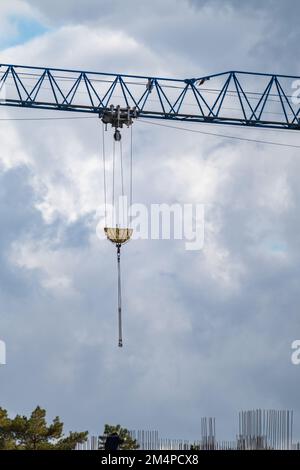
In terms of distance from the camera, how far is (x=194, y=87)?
101000 mm

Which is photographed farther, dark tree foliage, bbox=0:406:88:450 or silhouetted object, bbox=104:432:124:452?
dark tree foliage, bbox=0:406:88:450

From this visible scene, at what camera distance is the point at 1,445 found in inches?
4530

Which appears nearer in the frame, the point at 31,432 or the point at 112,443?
the point at 112,443

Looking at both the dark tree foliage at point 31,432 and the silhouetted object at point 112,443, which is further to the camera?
the dark tree foliage at point 31,432
